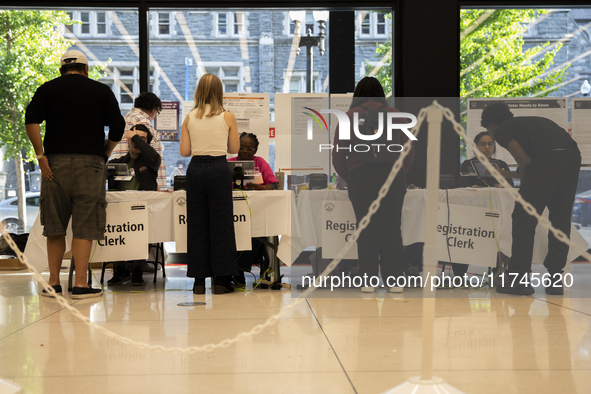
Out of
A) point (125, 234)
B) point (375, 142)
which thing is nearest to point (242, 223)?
point (125, 234)

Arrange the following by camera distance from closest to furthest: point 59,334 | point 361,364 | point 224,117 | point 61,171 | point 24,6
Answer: point 361,364 → point 59,334 → point 61,171 → point 224,117 → point 24,6

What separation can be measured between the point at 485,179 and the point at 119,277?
3073 mm

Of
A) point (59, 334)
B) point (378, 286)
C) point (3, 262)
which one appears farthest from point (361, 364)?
point (3, 262)

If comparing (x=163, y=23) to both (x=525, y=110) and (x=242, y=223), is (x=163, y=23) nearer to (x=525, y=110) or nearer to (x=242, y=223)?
(x=242, y=223)

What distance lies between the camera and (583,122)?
484 centimetres

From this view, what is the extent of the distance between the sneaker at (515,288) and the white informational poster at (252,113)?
2739mm

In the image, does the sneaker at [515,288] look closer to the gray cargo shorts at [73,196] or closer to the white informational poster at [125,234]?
the white informational poster at [125,234]

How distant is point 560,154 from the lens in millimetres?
4043

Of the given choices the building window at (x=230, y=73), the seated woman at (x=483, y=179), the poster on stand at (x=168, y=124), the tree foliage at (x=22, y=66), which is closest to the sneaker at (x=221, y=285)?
the seated woman at (x=483, y=179)

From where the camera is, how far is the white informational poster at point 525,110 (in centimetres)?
446

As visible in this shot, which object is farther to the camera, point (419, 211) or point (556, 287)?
point (419, 211)

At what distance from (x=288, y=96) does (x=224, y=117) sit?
6.57 ft

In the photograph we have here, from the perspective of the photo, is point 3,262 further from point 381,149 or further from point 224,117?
point 381,149

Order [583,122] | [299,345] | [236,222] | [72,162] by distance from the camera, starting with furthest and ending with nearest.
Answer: [583,122]
[236,222]
[72,162]
[299,345]
